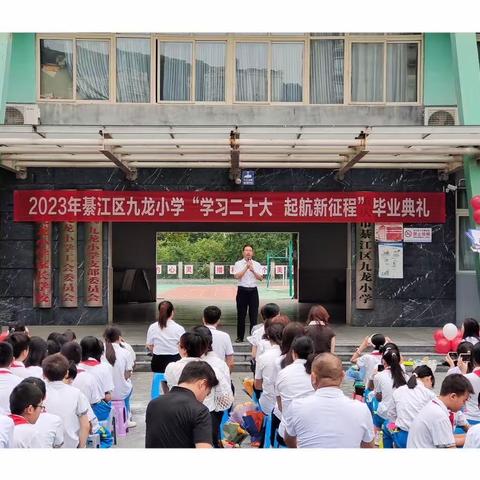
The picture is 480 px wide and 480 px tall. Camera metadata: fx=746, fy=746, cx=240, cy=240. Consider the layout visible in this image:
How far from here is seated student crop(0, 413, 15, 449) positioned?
3726 millimetres

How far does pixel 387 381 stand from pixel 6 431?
3.00 m

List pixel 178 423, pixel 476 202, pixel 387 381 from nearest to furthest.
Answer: pixel 178 423
pixel 387 381
pixel 476 202

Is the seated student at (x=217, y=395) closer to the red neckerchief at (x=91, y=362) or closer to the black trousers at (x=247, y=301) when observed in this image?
the red neckerchief at (x=91, y=362)

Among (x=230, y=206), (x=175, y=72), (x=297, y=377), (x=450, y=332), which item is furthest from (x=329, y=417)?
(x=175, y=72)

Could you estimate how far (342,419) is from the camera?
3.71 m

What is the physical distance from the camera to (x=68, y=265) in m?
12.5

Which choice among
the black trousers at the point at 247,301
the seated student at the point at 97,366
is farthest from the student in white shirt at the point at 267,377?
the black trousers at the point at 247,301

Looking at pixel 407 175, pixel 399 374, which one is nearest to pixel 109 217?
pixel 407 175

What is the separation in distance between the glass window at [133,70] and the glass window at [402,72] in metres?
3.96

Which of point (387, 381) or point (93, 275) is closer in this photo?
point (387, 381)

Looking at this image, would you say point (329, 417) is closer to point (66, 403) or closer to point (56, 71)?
point (66, 403)

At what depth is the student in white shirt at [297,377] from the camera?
480 cm

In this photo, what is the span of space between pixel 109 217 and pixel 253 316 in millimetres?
3019

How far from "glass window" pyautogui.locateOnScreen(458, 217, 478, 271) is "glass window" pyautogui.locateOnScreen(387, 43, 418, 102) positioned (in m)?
2.19
